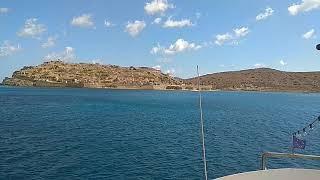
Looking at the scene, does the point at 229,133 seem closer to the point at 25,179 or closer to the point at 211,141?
the point at 211,141

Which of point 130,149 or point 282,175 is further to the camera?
point 130,149

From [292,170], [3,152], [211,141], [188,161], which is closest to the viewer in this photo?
[292,170]

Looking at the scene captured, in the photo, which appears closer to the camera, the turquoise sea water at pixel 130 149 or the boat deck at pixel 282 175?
the boat deck at pixel 282 175

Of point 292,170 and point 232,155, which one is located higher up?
point 292,170

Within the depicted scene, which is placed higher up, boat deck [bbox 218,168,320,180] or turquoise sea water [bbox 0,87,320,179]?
boat deck [bbox 218,168,320,180]

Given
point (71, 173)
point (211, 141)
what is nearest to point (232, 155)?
point (211, 141)

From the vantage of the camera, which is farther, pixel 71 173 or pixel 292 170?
pixel 71 173

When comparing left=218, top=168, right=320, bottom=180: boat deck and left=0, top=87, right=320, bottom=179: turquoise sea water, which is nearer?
left=218, top=168, right=320, bottom=180: boat deck

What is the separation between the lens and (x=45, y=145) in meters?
58.4

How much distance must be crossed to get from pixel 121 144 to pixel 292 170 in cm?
4754

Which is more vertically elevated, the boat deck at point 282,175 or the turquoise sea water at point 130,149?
the boat deck at point 282,175

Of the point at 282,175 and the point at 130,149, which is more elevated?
the point at 282,175

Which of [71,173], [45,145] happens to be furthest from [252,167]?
[45,145]

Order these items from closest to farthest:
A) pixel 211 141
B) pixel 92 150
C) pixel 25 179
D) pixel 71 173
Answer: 1. pixel 25 179
2. pixel 71 173
3. pixel 92 150
4. pixel 211 141
